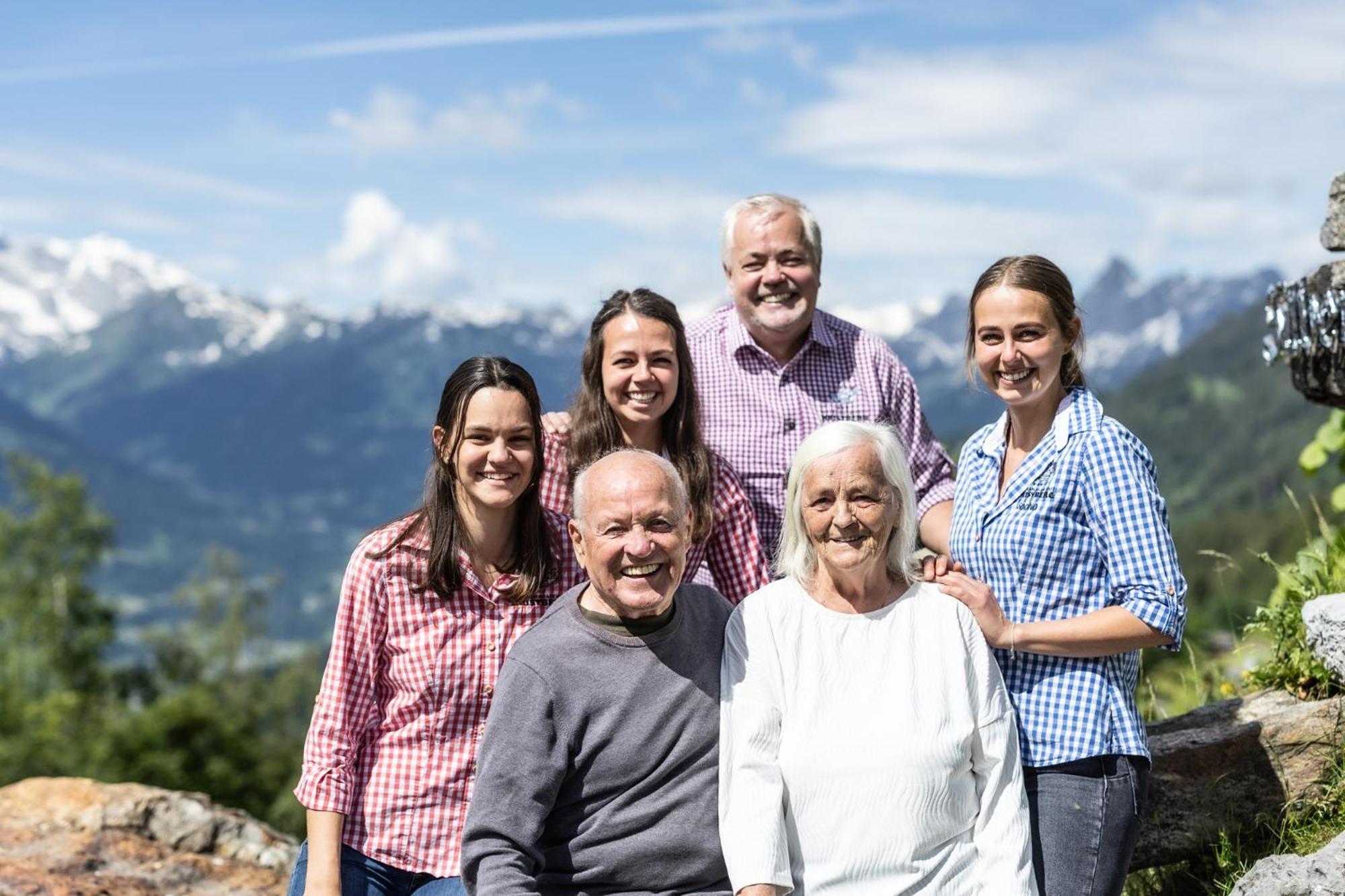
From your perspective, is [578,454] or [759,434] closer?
[578,454]

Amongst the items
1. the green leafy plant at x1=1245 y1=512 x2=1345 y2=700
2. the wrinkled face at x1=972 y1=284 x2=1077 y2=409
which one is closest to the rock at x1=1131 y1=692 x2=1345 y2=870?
the green leafy plant at x1=1245 y1=512 x2=1345 y2=700

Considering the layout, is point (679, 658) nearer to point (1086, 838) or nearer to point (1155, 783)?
point (1086, 838)

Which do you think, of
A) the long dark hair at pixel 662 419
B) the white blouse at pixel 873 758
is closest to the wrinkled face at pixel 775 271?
the long dark hair at pixel 662 419

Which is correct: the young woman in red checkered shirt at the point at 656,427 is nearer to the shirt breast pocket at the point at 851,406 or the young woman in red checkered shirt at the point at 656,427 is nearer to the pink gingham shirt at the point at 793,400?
the pink gingham shirt at the point at 793,400

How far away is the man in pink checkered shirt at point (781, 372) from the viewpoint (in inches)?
233

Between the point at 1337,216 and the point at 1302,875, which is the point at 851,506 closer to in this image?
the point at 1302,875

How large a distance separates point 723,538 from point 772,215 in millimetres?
1743

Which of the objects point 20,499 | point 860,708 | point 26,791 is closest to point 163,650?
point 20,499

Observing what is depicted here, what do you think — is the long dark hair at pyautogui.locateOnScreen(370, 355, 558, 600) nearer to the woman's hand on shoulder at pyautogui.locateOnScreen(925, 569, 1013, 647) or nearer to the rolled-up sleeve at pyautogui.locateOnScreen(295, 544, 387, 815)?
the rolled-up sleeve at pyautogui.locateOnScreen(295, 544, 387, 815)

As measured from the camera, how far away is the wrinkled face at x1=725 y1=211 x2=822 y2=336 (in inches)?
233

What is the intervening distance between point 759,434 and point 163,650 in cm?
7073

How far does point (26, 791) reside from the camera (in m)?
6.73

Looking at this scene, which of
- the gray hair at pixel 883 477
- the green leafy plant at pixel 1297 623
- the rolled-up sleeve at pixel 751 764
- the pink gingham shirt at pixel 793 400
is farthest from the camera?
the pink gingham shirt at pixel 793 400

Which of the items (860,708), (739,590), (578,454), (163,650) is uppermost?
(578,454)
